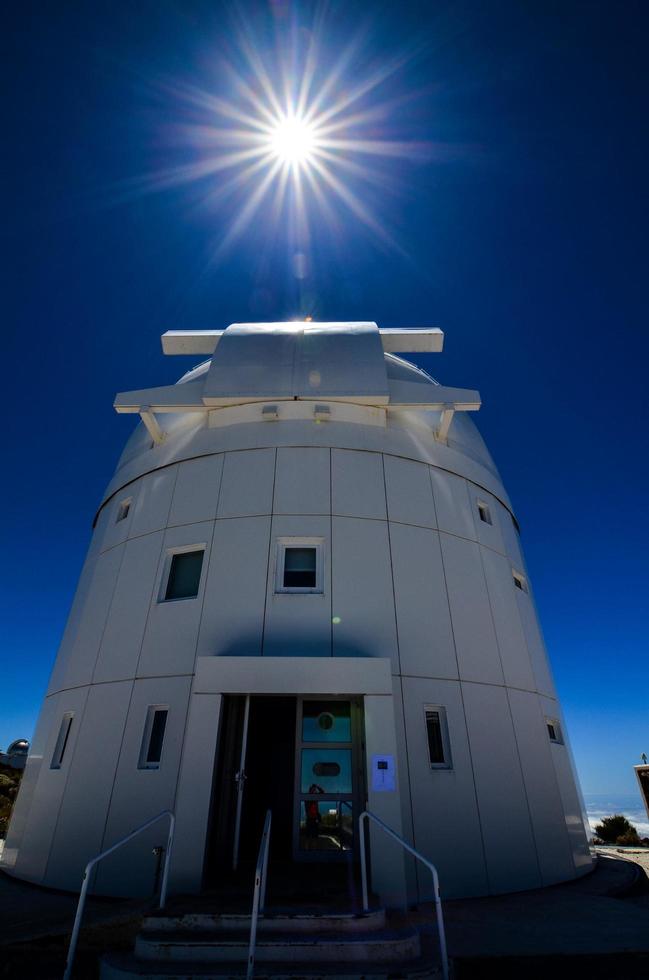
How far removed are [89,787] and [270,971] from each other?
4951 mm

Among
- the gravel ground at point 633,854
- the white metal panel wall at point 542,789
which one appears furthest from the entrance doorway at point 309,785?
the gravel ground at point 633,854

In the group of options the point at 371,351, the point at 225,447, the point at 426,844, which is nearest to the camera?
the point at 426,844

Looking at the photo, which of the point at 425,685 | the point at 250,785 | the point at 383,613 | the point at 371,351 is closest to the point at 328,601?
the point at 383,613

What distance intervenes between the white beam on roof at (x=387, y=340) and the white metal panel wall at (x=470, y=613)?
6006mm

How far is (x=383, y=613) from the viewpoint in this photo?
27.8 ft

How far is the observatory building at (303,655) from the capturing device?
23.5ft

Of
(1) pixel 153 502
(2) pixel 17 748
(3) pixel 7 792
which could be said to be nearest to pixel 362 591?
(1) pixel 153 502

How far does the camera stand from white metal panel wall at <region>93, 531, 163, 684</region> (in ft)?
28.7

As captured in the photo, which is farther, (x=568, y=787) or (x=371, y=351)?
(x=371, y=351)

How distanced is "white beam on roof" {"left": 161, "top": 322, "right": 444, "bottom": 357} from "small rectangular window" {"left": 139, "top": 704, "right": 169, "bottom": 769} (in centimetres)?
903

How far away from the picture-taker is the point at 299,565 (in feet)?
29.3

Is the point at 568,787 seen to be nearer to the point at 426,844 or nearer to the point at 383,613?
the point at 426,844

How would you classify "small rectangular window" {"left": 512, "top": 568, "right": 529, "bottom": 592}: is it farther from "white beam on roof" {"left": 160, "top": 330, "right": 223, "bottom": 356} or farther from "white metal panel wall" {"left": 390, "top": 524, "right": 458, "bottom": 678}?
"white beam on roof" {"left": 160, "top": 330, "right": 223, "bottom": 356}

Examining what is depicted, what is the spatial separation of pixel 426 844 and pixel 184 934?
3.79m
